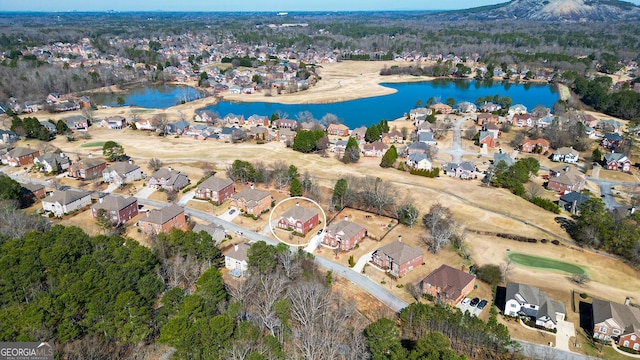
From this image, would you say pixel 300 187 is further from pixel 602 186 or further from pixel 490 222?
pixel 602 186

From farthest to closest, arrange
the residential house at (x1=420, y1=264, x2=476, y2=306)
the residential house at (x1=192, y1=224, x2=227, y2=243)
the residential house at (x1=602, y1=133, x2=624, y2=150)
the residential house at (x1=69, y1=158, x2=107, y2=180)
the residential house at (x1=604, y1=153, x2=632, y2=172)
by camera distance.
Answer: the residential house at (x1=602, y1=133, x2=624, y2=150) < the residential house at (x1=604, y1=153, x2=632, y2=172) < the residential house at (x1=69, y1=158, x2=107, y2=180) < the residential house at (x1=192, y1=224, x2=227, y2=243) < the residential house at (x1=420, y1=264, x2=476, y2=306)

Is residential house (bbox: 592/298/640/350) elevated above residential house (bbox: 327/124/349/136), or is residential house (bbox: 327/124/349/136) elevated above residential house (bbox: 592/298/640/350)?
residential house (bbox: 592/298/640/350)

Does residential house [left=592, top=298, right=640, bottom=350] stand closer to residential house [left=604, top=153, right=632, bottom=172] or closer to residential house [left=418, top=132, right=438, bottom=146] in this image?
residential house [left=604, top=153, right=632, bottom=172]

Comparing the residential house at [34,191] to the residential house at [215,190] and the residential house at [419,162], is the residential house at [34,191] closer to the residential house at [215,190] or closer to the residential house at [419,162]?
the residential house at [215,190]

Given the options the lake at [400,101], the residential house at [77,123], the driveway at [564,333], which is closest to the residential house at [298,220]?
the driveway at [564,333]

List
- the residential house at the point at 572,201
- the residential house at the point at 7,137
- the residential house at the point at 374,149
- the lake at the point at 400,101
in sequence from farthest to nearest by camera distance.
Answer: the lake at the point at 400,101, the residential house at the point at 7,137, the residential house at the point at 374,149, the residential house at the point at 572,201

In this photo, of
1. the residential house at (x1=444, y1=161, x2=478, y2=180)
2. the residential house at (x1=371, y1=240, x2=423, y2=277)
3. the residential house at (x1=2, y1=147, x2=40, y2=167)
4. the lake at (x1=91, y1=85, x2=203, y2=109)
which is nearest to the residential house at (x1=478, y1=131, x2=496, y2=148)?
the residential house at (x1=444, y1=161, x2=478, y2=180)
